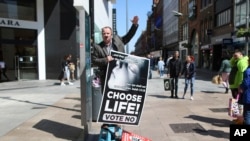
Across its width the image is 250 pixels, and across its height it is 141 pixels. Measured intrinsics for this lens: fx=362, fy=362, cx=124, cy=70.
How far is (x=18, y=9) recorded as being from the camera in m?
23.7

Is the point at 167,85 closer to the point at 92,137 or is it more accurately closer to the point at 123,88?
the point at 92,137

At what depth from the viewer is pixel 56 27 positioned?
23688 millimetres

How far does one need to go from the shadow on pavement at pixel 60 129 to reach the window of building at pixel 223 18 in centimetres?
3240

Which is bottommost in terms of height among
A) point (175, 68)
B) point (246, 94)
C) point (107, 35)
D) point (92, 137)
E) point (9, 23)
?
point (92, 137)

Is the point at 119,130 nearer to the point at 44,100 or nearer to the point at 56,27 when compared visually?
the point at 44,100

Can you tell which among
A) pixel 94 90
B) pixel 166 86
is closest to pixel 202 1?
pixel 166 86

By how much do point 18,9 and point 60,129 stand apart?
17.7 metres

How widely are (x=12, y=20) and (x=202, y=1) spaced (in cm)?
3540

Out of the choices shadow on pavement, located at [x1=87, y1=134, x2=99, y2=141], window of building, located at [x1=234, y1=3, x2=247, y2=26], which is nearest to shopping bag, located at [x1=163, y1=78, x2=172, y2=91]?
shadow on pavement, located at [x1=87, y1=134, x2=99, y2=141]

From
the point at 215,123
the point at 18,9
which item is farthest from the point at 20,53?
the point at 215,123

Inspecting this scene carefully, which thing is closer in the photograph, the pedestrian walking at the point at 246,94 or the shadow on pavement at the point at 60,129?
the pedestrian walking at the point at 246,94

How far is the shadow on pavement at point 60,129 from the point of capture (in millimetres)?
7176

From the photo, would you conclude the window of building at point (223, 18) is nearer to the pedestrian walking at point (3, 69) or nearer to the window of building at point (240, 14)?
→ the window of building at point (240, 14)

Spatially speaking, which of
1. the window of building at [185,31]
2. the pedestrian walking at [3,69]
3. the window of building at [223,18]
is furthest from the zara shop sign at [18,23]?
the window of building at [185,31]
